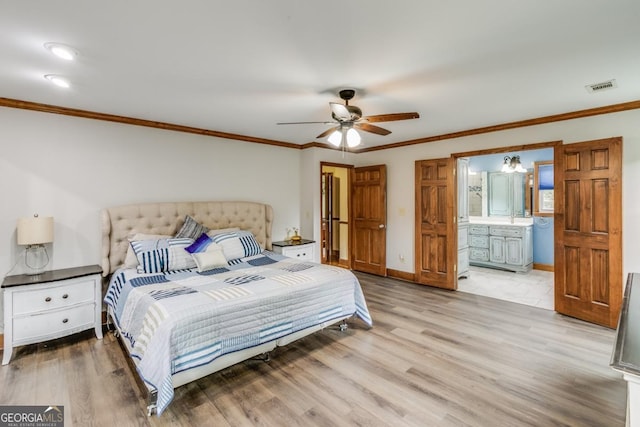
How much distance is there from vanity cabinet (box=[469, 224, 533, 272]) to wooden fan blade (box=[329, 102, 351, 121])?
15.1 feet

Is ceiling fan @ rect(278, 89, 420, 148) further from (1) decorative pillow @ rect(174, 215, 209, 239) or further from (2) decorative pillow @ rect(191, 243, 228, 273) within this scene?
(1) decorative pillow @ rect(174, 215, 209, 239)

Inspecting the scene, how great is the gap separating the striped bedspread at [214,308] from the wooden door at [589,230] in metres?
2.53

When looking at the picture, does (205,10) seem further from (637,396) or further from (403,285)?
(403,285)

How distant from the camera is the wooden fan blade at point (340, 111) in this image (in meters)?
2.69

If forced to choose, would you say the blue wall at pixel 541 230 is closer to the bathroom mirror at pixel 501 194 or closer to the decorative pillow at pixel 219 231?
the bathroom mirror at pixel 501 194

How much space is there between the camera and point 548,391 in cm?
231

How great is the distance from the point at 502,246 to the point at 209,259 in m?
5.46

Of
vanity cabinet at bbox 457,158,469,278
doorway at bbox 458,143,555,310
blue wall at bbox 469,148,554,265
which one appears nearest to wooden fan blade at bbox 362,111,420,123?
vanity cabinet at bbox 457,158,469,278

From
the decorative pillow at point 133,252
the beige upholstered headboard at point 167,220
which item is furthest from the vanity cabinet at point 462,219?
the decorative pillow at point 133,252

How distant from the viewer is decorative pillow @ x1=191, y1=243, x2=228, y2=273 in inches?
135

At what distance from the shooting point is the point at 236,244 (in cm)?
397

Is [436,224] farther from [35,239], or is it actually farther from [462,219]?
[35,239]

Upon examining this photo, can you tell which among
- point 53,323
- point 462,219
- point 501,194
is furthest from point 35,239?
point 501,194

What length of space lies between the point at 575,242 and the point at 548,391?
2109mm
